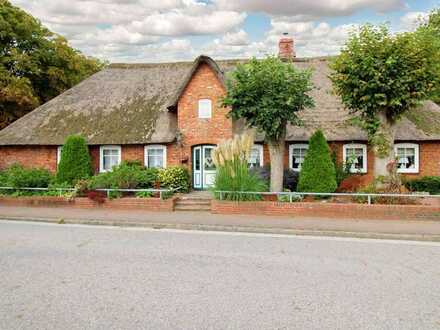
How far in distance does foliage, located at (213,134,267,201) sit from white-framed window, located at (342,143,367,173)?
21.1ft

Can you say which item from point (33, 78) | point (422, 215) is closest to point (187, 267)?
point (422, 215)

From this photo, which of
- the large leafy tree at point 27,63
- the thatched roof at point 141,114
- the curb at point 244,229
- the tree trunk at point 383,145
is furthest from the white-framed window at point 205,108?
the large leafy tree at point 27,63

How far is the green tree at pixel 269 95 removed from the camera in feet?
49.7

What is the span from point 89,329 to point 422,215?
10615 millimetres

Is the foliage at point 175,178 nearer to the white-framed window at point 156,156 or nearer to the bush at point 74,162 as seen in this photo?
the white-framed window at point 156,156

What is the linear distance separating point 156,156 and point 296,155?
6528 mm

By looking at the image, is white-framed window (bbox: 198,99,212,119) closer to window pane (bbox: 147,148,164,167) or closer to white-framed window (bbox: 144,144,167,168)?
white-framed window (bbox: 144,144,167,168)

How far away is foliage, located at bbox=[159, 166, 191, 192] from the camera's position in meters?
18.3

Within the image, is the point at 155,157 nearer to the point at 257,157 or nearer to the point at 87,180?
the point at 87,180

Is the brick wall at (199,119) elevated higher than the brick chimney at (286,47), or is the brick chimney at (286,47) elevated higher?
the brick chimney at (286,47)

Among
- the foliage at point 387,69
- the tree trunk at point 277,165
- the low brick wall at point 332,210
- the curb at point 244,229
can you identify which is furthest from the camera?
the tree trunk at point 277,165

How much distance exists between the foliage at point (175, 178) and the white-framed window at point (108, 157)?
343 cm

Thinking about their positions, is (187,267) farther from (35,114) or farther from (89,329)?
(35,114)

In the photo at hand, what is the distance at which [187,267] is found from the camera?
27.0 feet
